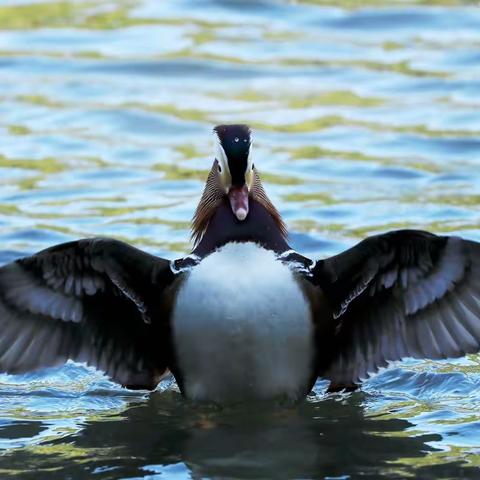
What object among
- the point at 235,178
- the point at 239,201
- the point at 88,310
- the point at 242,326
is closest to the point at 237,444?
the point at 242,326

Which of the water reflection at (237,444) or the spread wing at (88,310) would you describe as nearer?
the water reflection at (237,444)

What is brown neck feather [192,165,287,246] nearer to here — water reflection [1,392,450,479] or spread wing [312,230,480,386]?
spread wing [312,230,480,386]

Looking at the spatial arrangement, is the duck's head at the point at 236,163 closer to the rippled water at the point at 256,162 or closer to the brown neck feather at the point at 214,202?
the brown neck feather at the point at 214,202

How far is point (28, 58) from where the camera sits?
18000 millimetres

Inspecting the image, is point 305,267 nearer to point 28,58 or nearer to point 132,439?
point 132,439

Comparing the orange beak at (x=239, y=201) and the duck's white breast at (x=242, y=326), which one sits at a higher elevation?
the orange beak at (x=239, y=201)

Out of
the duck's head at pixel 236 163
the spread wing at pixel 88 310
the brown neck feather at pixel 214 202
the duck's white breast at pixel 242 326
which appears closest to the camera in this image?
the duck's white breast at pixel 242 326

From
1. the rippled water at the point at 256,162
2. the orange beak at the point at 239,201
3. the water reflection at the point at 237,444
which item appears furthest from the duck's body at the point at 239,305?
the rippled water at the point at 256,162

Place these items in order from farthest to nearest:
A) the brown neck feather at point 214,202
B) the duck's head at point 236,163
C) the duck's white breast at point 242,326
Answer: the brown neck feather at point 214,202, the duck's head at point 236,163, the duck's white breast at point 242,326

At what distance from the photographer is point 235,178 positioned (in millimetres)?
9070

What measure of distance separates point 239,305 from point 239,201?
24.7 inches

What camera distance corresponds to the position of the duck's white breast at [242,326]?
28.8 feet

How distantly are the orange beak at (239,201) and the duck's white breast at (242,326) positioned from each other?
0.58ft

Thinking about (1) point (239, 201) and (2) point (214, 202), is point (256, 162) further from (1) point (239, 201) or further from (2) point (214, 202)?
(1) point (239, 201)
